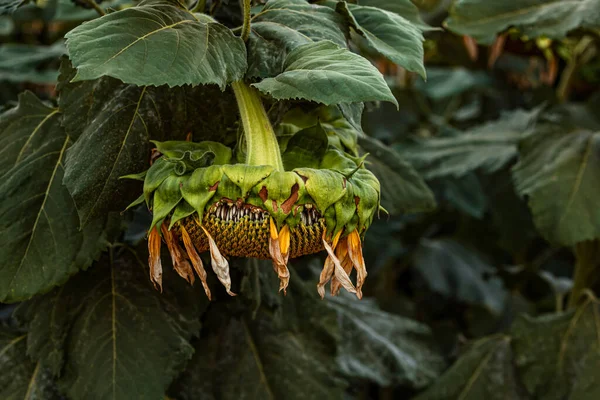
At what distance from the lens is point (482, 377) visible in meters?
1.48

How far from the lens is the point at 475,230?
242 cm

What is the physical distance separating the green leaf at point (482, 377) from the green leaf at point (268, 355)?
0.38m

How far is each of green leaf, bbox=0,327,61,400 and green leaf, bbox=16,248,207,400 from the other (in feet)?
0.16

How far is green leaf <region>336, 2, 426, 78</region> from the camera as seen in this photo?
0.83m

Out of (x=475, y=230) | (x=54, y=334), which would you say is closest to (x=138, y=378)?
(x=54, y=334)

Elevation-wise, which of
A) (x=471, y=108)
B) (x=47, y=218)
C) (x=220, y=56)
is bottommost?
(x=471, y=108)

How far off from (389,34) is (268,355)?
20.9 inches

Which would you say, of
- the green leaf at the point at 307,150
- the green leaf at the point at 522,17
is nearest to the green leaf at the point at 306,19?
the green leaf at the point at 307,150

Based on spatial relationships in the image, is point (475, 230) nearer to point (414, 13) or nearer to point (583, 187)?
point (583, 187)

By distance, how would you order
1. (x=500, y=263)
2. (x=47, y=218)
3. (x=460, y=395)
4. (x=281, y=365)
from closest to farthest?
(x=47, y=218) < (x=281, y=365) < (x=460, y=395) < (x=500, y=263)

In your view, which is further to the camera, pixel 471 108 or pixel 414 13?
pixel 471 108

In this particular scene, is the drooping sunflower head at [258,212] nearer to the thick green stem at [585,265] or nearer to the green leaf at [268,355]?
the green leaf at [268,355]

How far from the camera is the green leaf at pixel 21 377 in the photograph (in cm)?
99

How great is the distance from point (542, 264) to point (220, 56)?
1908mm
